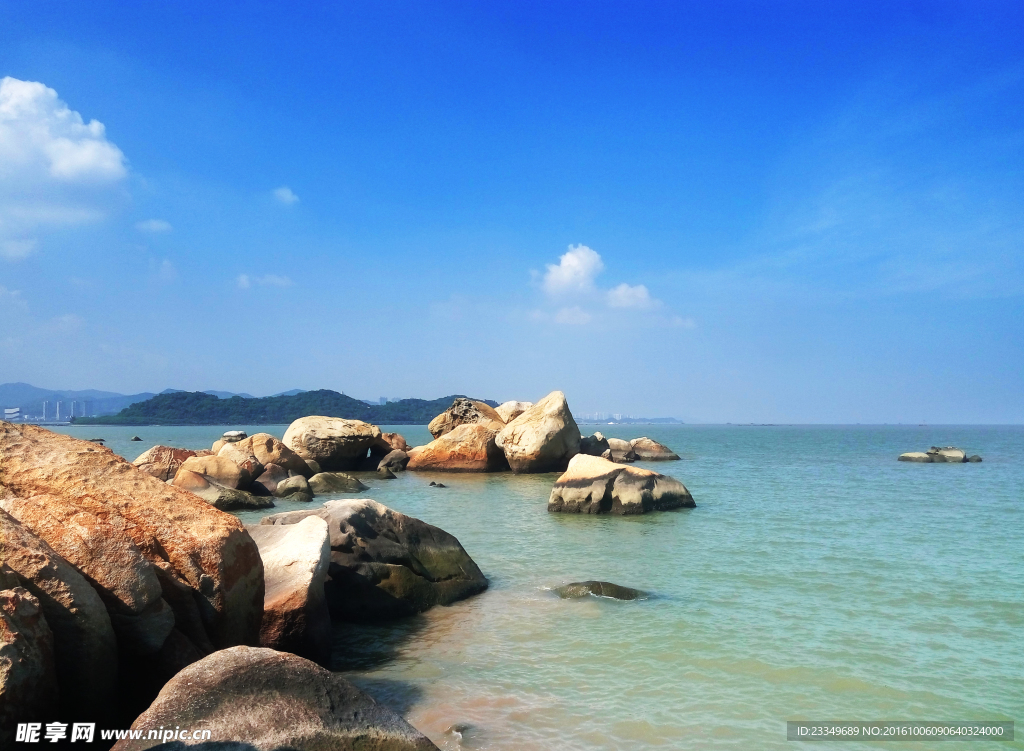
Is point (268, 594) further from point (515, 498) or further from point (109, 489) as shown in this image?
point (515, 498)

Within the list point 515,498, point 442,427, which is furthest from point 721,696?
point 442,427

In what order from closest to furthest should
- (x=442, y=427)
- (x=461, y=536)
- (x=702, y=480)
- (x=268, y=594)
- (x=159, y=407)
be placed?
1. (x=268, y=594)
2. (x=461, y=536)
3. (x=702, y=480)
4. (x=442, y=427)
5. (x=159, y=407)

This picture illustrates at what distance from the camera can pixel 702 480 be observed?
94.6 feet

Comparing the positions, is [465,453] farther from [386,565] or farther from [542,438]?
[386,565]

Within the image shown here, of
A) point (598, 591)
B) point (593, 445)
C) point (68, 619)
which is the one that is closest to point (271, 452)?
point (593, 445)

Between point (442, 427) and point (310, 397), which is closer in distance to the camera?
point (442, 427)

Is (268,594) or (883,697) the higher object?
(268,594)

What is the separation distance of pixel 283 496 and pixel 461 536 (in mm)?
9188

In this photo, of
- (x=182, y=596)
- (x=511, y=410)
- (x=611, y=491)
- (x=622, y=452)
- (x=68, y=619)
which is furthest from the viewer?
(x=622, y=452)

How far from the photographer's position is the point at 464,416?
36469 mm

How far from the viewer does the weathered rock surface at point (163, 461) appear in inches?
817

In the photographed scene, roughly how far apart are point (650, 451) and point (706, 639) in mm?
37578

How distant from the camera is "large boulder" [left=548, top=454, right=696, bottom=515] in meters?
17.7

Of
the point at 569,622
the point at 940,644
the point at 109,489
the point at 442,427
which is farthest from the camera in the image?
the point at 442,427
